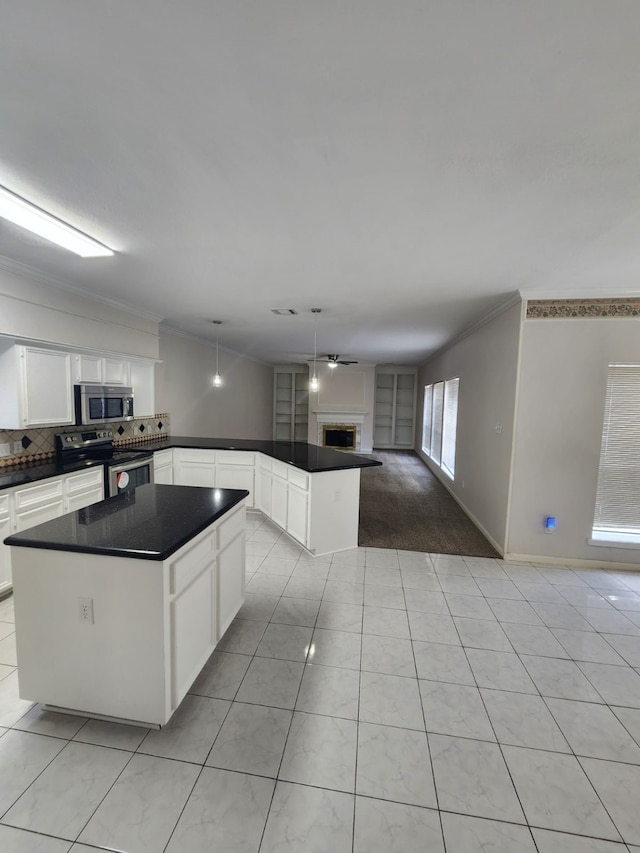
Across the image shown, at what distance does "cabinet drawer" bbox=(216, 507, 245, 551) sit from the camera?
220 centimetres

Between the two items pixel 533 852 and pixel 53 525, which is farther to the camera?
pixel 53 525

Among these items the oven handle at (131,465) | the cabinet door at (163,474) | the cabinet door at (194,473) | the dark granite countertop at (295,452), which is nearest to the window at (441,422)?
the dark granite countertop at (295,452)

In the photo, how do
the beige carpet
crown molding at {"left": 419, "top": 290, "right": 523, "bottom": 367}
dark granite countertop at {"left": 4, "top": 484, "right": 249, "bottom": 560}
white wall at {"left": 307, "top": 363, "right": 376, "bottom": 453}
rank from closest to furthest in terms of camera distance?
dark granite countertop at {"left": 4, "top": 484, "right": 249, "bottom": 560}, crown molding at {"left": 419, "top": 290, "right": 523, "bottom": 367}, the beige carpet, white wall at {"left": 307, "top": 363, "right": 376, "bottom": 453}

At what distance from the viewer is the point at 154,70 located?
1.12 meters

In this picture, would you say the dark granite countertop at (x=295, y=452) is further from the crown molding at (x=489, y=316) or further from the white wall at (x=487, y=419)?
the crown molding at (x=489, y=316)

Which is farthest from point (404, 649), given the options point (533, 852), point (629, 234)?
point (629, 234)

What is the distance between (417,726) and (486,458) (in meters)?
3.06

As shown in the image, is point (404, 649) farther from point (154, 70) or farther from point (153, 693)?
point (154, 70)

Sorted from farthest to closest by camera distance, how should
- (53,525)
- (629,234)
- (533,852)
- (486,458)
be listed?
(486,458) → (629,234) → (53,525) → (533,852)

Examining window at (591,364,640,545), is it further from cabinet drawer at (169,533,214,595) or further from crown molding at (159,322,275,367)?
crown molding at (159,322,275,367)

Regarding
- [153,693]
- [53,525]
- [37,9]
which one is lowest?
[153,693]

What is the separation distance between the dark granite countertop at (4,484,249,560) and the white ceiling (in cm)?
168

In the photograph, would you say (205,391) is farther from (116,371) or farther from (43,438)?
(43,438)

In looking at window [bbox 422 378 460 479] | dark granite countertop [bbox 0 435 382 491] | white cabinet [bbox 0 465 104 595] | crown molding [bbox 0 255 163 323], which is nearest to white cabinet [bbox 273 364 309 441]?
window [bbox 422 378 460 479]
